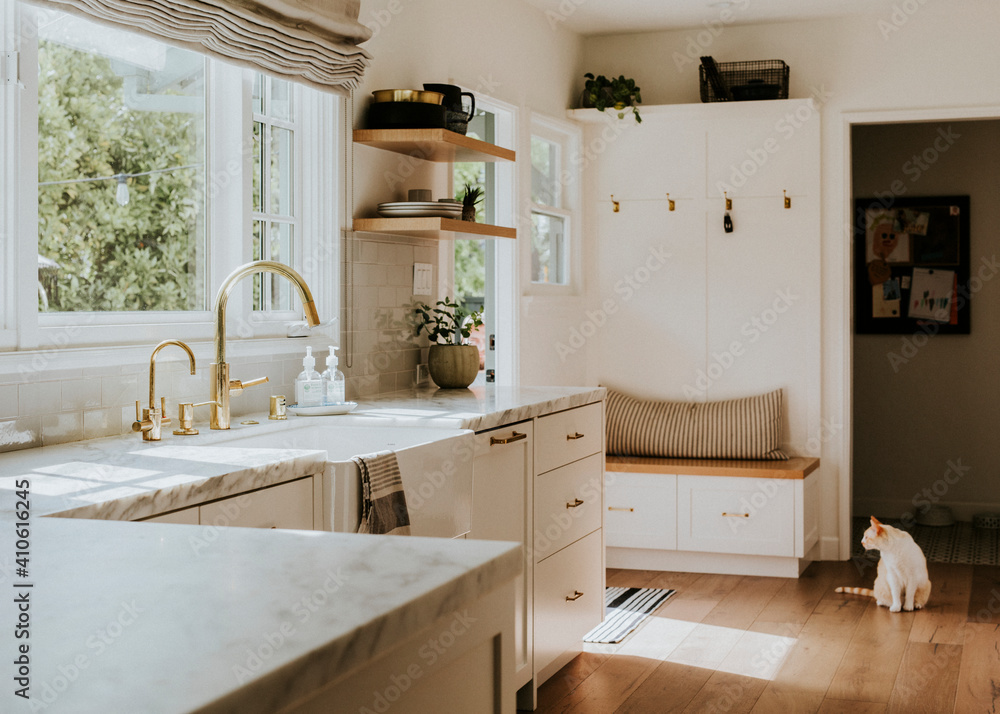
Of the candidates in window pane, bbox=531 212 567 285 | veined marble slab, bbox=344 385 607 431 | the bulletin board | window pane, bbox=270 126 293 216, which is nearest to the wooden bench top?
window pane, bbox=531 212 567 285

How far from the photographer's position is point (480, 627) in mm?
1045

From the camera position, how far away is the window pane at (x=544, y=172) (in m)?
4.62

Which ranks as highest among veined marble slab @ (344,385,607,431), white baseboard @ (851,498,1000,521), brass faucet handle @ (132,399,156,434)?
brass faucet handle @ (132,399,156,434)

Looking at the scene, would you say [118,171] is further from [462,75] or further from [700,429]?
[700,429]

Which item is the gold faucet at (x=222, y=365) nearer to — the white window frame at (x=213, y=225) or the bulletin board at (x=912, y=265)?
the white window frame at (x=213, y=225)

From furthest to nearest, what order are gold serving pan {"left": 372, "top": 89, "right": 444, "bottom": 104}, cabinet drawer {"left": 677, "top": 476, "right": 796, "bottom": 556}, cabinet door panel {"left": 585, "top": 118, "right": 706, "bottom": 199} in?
1. cabinet door panel {"left": 585, "top": 118, "right": 706, "bottom": 199}
2. cabinet drawer {"left": 677, "top": 476, "right": 796, "bottom": 556}
3. gold serving pan {"left": 372, "top": 89, "right": 444, "bottom": 104}

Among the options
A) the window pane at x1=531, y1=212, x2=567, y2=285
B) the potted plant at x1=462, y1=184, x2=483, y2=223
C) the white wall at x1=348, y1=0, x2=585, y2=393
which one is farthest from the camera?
the window pane at x1=531, y1=212, x2=567, y2=285

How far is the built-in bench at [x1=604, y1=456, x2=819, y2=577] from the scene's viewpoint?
4.39m

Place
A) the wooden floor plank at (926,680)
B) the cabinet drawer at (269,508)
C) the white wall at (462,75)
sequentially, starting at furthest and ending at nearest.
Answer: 1. the white wall at (462,75)
2. the wooden floor plank at (926,680)
3. the cabinet drawer at (269,508)

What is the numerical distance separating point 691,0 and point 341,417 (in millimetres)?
2893

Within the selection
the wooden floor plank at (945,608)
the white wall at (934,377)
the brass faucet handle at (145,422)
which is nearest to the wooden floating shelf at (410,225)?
the brass faucet handle at (145,422)

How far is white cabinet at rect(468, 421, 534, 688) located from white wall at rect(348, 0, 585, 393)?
2.15 feet

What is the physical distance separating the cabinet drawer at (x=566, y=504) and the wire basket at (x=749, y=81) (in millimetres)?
2179

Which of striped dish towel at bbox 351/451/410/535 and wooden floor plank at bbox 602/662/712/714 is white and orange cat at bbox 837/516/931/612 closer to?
wooden floor plank at bbox 602/662/712/714
